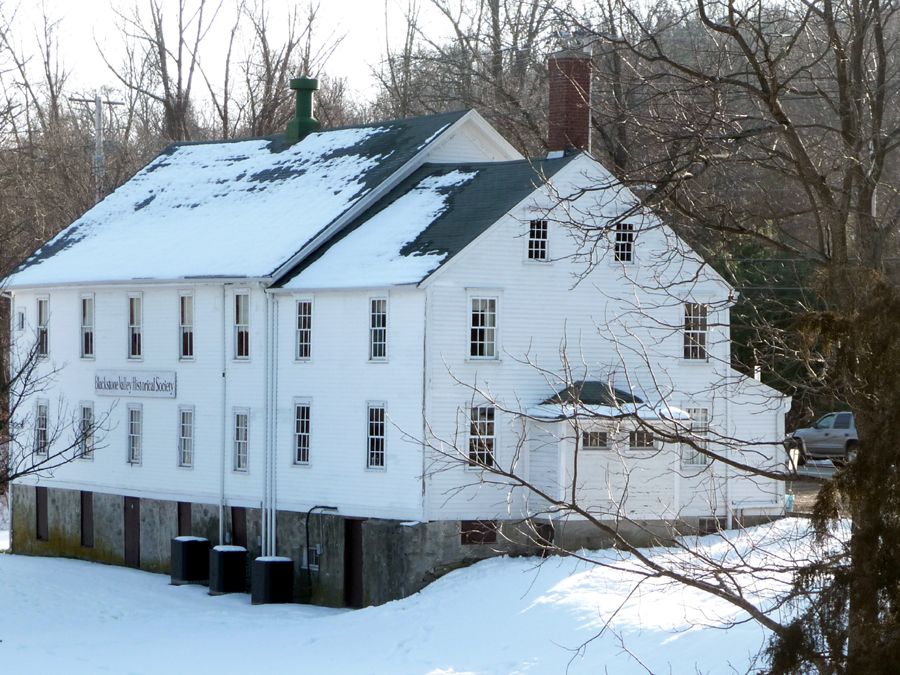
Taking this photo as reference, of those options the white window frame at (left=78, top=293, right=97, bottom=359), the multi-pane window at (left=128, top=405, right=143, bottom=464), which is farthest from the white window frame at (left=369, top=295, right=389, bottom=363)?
the white window frame at (left=78, top=293, right=97, bottom=359)

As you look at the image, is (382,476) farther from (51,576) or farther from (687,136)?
(687,136)

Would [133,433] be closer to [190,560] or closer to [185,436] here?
[185,436]

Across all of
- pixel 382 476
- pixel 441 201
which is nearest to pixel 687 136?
pixel 382 476

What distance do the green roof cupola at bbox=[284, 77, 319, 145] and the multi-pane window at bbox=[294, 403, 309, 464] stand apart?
10585mm

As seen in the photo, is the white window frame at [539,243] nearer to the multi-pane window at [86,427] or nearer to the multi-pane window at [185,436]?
the multi-pane window at [185,436]

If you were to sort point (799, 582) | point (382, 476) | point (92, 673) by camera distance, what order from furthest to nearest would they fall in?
point (382, 476) < point (92, 673) < point (799, 582)

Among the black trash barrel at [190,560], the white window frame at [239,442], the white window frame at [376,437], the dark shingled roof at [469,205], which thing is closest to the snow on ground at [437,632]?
the black trash barrel at [190,560]

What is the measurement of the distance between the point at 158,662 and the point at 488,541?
7821mm

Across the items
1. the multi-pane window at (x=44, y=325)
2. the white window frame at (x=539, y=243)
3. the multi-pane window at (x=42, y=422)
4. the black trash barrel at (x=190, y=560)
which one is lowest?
the black trash barrel at (x=190, y=560)

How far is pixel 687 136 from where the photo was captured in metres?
12.3

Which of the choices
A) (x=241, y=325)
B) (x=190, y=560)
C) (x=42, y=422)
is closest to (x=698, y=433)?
(x=241, y=325)

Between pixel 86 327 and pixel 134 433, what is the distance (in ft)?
11.3

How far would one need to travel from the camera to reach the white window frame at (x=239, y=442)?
35656 mm

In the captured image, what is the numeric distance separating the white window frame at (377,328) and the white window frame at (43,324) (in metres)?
13.1
